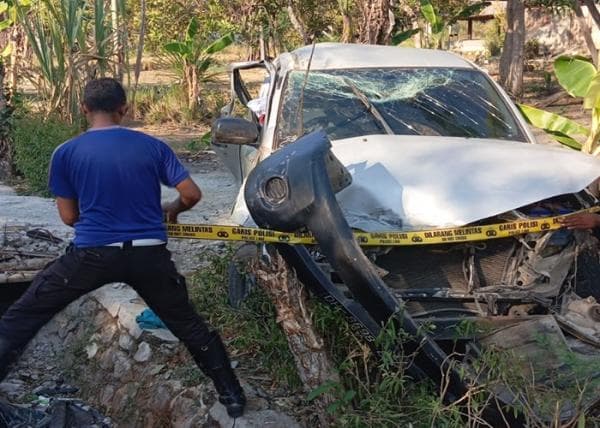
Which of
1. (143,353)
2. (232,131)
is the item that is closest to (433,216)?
(232,131)

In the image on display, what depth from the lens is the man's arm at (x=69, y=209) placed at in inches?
153

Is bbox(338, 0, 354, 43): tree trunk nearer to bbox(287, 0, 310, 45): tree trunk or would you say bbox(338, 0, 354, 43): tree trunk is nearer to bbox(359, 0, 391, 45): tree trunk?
bbox(359, 0, 391, 45): tree trunk

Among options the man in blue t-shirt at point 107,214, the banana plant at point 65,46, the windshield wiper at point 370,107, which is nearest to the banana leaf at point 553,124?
the windshield wiper at point 370,107

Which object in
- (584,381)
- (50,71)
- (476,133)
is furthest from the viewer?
(50,71)

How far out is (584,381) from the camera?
3.61m

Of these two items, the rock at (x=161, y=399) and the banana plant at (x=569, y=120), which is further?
the banana plant at (x=569, y=120)

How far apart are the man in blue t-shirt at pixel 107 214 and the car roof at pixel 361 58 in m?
2.20

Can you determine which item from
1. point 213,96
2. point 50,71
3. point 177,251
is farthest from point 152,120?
point 177,251

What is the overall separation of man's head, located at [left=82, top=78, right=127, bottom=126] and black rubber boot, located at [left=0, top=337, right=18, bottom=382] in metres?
1.08

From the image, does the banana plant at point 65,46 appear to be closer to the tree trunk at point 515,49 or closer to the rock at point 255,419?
the rock at point 255,419

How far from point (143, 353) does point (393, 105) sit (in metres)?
2.23

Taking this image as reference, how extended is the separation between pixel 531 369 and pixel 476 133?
2.12 m

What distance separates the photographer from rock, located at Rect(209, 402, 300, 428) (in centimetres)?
411

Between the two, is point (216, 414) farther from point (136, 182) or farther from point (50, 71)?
point (50, 71)
